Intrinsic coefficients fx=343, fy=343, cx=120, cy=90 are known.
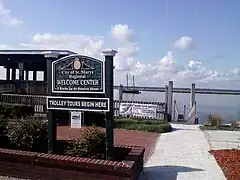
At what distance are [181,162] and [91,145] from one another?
9.59 ft

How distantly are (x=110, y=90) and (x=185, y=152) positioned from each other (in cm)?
453

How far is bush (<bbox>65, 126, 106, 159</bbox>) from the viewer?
7374 millimetres

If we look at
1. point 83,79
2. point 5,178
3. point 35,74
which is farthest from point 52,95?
point 35,74

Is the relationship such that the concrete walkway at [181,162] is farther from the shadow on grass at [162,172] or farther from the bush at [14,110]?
the bush at [14,110]

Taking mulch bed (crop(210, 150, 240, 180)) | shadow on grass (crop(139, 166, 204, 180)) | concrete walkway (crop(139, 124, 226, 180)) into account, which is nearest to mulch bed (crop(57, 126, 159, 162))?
concrete walkway (crop(139, 124, 226, 180))

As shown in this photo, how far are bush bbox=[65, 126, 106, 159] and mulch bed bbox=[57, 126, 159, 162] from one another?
3.46m

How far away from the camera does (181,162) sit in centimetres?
911

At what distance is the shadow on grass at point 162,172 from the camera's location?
753 cm

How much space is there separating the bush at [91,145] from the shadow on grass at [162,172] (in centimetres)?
107

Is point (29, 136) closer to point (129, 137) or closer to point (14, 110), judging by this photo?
point (129, 137)

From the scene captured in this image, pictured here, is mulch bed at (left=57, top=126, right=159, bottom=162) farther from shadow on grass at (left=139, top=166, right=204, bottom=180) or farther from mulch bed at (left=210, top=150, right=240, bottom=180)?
shadow on grass at (left=139, top=166, right=204, bottom=180)

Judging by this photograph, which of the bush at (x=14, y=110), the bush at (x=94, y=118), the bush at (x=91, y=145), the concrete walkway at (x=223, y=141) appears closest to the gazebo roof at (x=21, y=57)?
the bush at (x=14, y=110)

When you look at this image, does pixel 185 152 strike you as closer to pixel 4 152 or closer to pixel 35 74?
pixel 4 152

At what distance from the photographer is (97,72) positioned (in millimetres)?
7305
